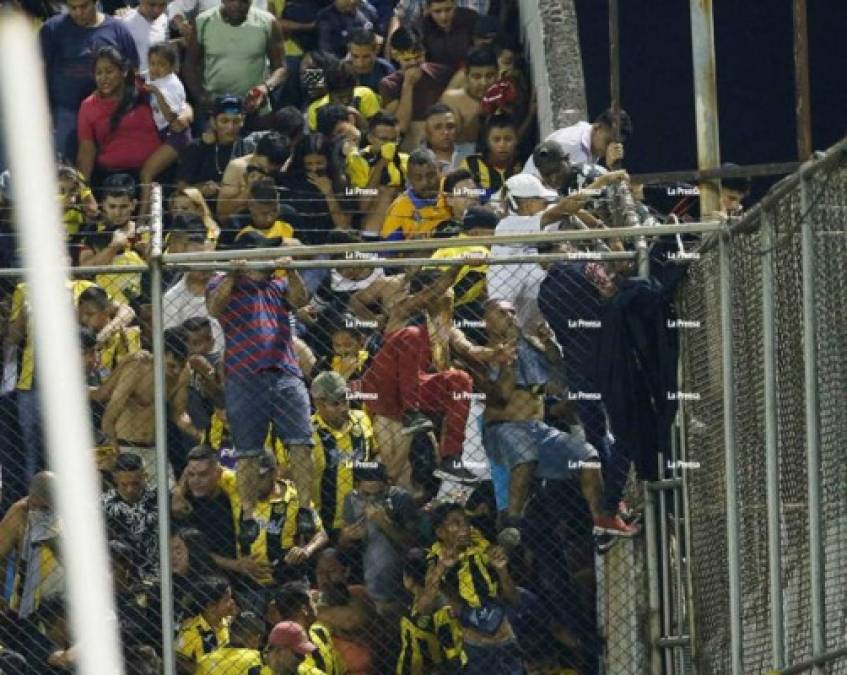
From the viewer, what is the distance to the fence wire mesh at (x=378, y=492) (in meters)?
8.94

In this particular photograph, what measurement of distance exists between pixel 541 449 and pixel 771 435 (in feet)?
6.34

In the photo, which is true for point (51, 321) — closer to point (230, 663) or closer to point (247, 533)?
point (230, 663)

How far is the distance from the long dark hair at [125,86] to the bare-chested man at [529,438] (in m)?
5.11

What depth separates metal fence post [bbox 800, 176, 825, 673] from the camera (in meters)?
6.22

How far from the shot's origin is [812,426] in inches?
252

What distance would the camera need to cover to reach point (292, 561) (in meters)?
9.19

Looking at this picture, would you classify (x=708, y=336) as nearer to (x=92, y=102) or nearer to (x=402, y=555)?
(x=402, y=555)

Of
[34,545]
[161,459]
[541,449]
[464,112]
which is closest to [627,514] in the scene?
[541,449]

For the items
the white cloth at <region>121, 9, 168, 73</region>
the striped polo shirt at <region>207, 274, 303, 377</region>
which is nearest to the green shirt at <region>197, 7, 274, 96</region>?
the white cloth at <region>121, 9, 168, 73</region>

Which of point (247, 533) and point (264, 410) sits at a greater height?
point (264, 410)

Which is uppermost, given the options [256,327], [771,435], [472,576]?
[256,327]

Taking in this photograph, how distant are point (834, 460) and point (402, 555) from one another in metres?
3.21

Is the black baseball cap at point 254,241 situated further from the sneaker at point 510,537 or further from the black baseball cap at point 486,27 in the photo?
the black baseball cap at point 486,27

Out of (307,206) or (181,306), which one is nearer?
(181,306)
